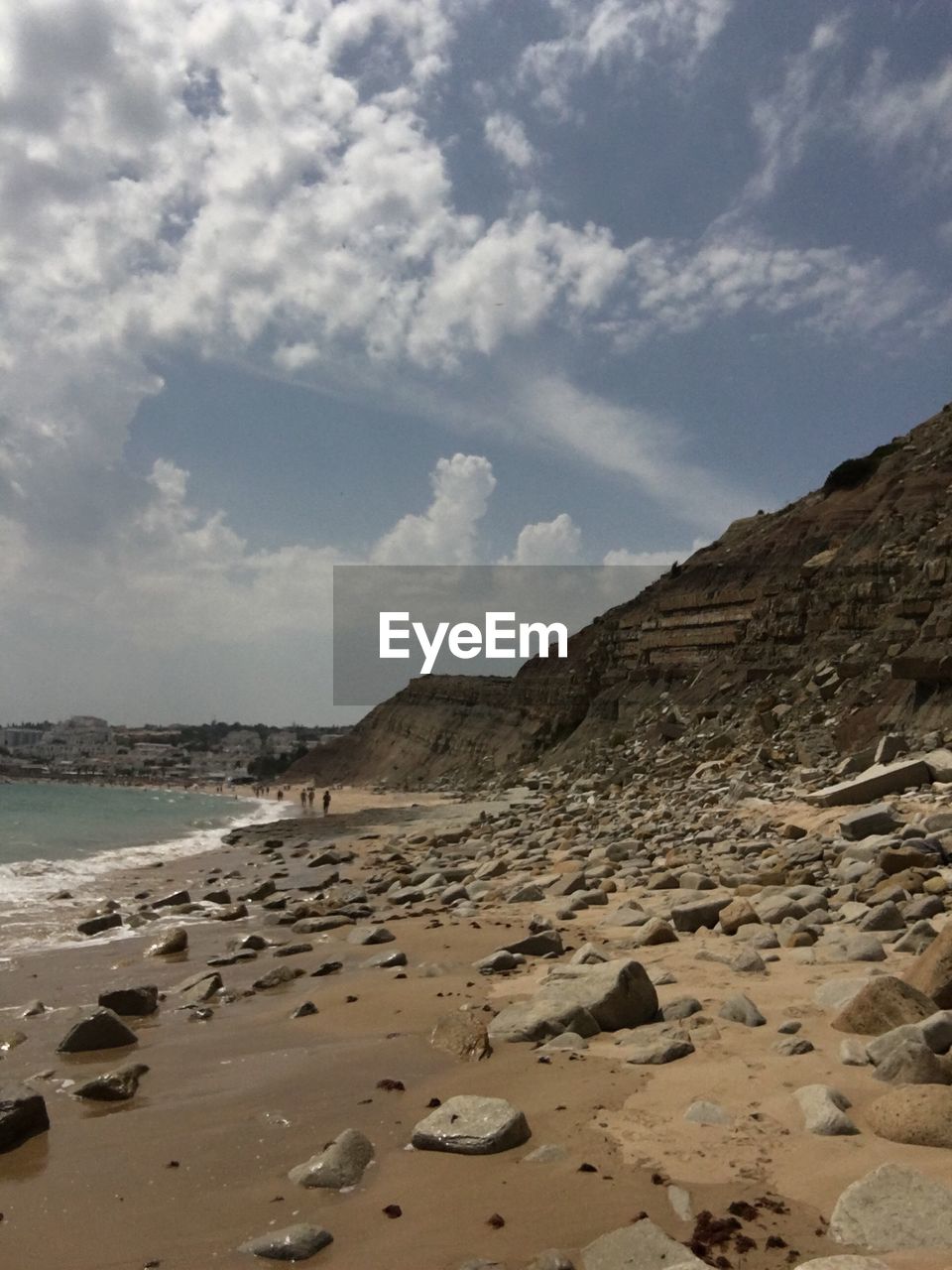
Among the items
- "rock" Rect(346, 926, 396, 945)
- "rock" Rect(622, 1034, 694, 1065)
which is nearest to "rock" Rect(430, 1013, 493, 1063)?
"rock" Rect(622, 1034, 694, 1065)

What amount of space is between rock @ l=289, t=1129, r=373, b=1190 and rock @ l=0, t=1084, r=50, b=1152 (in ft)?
5.12

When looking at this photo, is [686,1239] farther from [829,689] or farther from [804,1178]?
[829,689]

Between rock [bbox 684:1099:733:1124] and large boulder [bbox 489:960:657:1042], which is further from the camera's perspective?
large boulder [bbox 489:960:657:1042]

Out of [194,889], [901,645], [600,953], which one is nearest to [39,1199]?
[600,953]

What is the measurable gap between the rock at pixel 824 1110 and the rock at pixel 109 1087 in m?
3.68

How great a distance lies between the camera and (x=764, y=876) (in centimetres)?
899

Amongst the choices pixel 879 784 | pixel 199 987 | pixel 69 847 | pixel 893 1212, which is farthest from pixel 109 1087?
pixel 69 847

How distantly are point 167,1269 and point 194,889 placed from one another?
1301 cm

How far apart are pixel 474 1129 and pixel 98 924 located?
8.57m

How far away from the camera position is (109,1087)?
523 cm

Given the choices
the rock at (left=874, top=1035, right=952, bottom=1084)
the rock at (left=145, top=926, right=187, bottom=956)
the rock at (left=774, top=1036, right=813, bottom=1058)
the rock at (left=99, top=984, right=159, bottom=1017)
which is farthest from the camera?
the rock at (left=145, top=926, right=187, bottom=956)

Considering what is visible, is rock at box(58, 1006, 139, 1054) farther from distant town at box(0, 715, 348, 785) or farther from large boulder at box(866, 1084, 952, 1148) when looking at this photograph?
distant town at box(0, 715, 348, 785)

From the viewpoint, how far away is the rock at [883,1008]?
4704mm

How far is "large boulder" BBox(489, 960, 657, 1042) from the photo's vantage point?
5.48 metres
